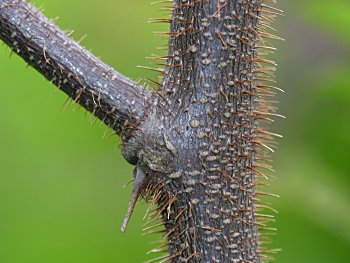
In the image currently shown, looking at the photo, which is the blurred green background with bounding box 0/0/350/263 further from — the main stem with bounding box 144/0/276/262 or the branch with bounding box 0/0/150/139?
the branch with bounding box 0/0/150/139

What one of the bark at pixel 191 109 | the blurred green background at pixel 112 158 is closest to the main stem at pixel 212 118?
the bark at pixel 191 109

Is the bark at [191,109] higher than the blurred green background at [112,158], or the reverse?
the blurred green background at [112,158]

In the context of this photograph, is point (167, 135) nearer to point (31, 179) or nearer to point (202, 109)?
point (202, 109)

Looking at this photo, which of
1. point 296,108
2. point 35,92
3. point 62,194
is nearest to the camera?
point 296,108

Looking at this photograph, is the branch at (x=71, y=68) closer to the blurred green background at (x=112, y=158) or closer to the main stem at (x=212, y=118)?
the main stem at (x=212, y=118)

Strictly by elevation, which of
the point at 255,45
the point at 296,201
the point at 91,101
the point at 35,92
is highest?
the point at 35,92

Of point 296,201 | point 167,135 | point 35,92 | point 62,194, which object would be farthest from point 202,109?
point 35,92

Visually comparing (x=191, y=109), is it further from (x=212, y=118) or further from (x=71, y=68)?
(x=71, y=68)
